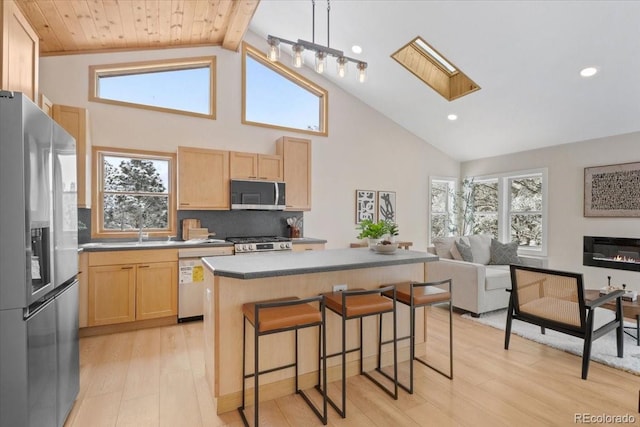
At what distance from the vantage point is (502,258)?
4.79 metres

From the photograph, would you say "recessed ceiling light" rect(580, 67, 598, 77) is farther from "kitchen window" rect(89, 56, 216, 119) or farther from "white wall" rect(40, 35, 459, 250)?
"kitchen window" rect(89, 56, 216, 119)

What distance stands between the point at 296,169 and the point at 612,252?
4632 mm

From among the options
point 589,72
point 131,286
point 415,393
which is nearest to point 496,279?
point 415,393

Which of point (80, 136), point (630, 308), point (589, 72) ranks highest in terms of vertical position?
point (589, 72)

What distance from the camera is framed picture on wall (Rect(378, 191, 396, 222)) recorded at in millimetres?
6027

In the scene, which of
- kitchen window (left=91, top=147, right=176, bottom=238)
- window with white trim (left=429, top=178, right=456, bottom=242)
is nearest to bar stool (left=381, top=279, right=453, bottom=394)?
kitchen window (left=91, top=147, right=176, bottom=238)

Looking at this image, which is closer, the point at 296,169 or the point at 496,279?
the point at 496,279

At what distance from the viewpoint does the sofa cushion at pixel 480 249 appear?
4.79 m

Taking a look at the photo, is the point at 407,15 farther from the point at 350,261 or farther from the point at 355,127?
the point at 350,261

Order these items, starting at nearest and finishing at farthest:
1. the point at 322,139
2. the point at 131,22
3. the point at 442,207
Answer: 1. the point at 131,22
2. the point at 322,139
3. the point at 442,207

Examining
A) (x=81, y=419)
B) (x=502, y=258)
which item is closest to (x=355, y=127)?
(x=502, y=258)

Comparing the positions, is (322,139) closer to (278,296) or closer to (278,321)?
(278,296)

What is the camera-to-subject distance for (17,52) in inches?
76.1

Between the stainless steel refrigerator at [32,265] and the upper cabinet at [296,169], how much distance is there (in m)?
3.06
